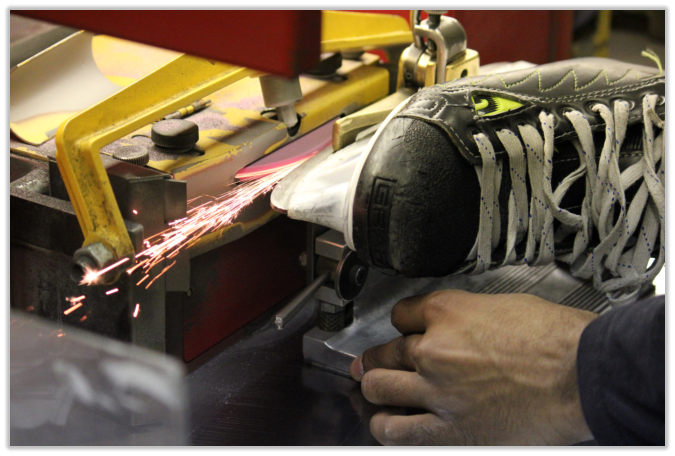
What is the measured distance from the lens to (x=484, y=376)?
2.19ft

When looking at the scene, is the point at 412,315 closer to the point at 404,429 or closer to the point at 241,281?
the point at 404,429

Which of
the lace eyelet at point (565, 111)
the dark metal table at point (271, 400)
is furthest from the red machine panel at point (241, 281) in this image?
the lace eyelet at point (565, 111)

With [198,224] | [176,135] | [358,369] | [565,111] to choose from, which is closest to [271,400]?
[358,369]

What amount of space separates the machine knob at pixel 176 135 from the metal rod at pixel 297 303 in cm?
21

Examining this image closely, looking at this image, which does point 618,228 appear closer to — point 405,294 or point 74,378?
point 405,294

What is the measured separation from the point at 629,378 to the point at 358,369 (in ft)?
1.07

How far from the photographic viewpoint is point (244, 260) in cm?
90

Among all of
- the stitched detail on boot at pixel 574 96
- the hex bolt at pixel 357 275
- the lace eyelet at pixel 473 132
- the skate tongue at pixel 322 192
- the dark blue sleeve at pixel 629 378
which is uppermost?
the stitched detail on boot at pixel 574 96

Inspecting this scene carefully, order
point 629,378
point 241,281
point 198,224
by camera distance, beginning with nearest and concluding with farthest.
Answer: point 629,378 < point 198,224 < point 241,281

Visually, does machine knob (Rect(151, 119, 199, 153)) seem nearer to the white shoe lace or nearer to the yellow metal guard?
the yellow metal guard

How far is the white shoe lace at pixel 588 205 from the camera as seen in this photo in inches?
29.0

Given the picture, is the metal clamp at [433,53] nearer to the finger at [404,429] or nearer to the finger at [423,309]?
the finger at [423,309]

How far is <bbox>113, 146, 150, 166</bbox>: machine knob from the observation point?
74 cm

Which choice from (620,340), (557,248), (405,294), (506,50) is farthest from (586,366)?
(506,50)
